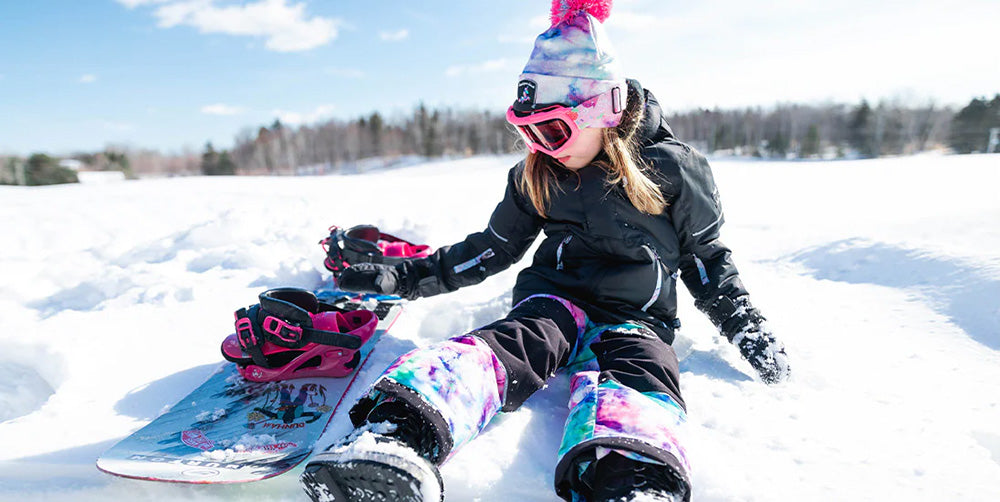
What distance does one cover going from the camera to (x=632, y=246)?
1.79 m

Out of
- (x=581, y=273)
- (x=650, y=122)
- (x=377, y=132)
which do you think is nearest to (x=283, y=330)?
(x=581, y=273)

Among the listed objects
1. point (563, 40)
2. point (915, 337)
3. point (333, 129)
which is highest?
point (333, 129)

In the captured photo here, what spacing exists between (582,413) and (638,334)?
1.67 feet

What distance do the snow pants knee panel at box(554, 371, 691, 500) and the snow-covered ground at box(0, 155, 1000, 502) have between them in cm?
13

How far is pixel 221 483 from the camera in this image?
1.27 meters

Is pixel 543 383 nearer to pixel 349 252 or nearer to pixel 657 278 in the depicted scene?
pixel 657 278

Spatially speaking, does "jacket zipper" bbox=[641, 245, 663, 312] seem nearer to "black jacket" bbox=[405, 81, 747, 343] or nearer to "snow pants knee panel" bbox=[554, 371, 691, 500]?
"black jacket" bbox=[405, 81, 747, 343]

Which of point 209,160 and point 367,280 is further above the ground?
point 209,160

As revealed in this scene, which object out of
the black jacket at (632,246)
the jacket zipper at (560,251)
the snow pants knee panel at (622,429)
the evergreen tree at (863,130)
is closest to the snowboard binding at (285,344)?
the black jacket at (632,246)

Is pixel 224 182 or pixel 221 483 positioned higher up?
pixel 224 182

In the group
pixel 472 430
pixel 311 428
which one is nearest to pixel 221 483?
pixel 311 428

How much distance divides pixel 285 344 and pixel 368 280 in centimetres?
39

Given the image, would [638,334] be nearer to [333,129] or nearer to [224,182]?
[224,182]

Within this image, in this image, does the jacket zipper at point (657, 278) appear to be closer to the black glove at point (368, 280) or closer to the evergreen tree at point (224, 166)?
the black glove at point (368, 280)
